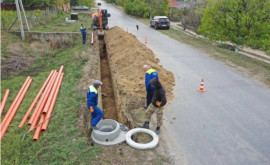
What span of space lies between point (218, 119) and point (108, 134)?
363cm

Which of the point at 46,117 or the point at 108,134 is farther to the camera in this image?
the point at 46,117

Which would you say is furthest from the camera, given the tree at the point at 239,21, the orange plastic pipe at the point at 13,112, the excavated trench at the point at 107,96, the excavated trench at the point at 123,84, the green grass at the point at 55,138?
the tree at the point at 239,21

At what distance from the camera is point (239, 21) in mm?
15320

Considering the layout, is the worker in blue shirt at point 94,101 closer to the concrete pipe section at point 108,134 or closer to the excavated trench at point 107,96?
the concrete pipe section at point 108,134

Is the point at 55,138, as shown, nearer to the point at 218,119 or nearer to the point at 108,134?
the point at 108,134

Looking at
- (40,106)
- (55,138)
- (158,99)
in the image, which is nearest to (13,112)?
(40,106)

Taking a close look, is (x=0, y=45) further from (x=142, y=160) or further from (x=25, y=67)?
(x=142, y=160)

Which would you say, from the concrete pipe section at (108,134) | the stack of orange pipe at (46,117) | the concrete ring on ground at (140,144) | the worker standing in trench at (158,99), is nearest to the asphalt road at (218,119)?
the concrete ring on ground at (140,144)

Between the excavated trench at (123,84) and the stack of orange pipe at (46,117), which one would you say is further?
the excavated trench at (123,84)

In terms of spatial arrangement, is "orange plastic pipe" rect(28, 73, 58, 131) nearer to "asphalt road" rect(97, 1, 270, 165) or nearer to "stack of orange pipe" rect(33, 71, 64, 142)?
"stack of orange pipe" rect(33, 71, 64, 142)

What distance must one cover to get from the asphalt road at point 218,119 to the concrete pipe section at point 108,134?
4.34 feet

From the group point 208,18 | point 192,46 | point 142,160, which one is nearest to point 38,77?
point 142,160

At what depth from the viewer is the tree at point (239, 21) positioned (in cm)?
1448

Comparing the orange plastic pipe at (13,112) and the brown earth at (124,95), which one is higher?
the brown earth at (124,95)
